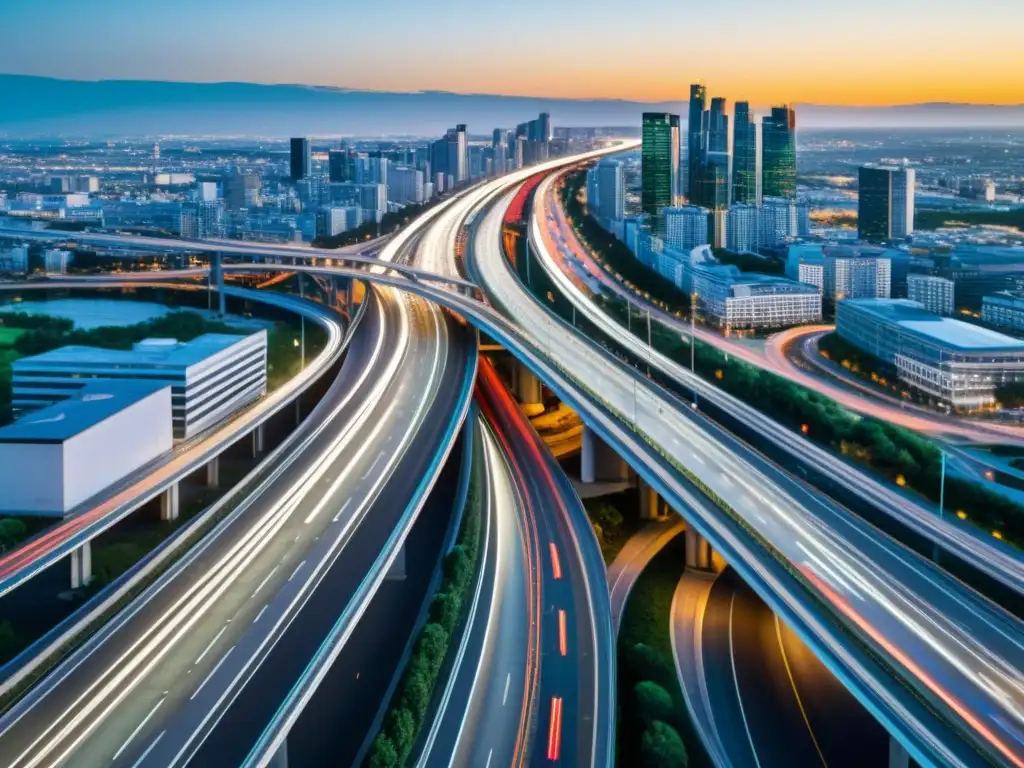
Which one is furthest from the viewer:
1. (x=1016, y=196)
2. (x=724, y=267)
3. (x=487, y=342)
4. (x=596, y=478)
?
(x=1016, y=196)

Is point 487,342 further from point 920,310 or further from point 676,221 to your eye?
point 676,221

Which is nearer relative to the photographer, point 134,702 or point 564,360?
point 134,702

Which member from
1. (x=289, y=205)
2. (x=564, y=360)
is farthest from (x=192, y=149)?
(x=564, y=360)

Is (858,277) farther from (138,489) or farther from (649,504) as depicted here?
(138,489)

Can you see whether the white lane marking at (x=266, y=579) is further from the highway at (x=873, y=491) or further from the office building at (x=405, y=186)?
the office building at (x=405, y=186)

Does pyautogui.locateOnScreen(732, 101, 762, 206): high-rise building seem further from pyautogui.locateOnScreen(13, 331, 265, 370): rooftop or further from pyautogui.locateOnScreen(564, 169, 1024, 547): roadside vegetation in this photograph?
pyautogui.locateOnScreen(13, 331, 265, 370): rooftop

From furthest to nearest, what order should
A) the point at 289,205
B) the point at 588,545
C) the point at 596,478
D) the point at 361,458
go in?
the point at 289,205
the point at 596,478
the point at 361,458
the point at 588,545

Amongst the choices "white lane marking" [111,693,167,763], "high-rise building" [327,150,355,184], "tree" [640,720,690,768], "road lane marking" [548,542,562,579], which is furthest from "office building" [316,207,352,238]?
"white lane marking" [111,693,167,763]
